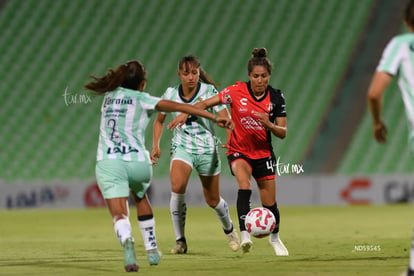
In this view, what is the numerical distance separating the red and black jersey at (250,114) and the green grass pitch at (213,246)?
108cm

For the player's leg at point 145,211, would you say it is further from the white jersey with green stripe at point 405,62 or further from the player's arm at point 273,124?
the white jersey with green stripe at point 405,62

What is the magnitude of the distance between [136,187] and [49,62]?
16.5 m

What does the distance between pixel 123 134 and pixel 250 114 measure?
2.08 metres

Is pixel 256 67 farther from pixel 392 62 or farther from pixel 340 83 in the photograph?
pixel 340 83

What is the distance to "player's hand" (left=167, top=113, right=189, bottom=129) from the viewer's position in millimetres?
8352

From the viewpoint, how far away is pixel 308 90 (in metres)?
22.2

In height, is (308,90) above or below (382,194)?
Result: above

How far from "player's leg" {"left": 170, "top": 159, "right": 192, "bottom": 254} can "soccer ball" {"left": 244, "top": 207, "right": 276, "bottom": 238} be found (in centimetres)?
92

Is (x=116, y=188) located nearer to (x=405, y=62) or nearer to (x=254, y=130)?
(x=254, y=130)

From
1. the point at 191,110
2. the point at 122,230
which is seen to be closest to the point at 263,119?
the point at 191,110

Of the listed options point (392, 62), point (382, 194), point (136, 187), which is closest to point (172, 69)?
point (382, 194)

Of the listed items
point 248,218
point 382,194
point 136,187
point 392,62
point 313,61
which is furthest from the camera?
point 313,61

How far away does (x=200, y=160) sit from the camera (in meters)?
9.16

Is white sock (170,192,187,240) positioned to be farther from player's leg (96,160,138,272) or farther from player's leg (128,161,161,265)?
player's leg (96,160,138,272)
